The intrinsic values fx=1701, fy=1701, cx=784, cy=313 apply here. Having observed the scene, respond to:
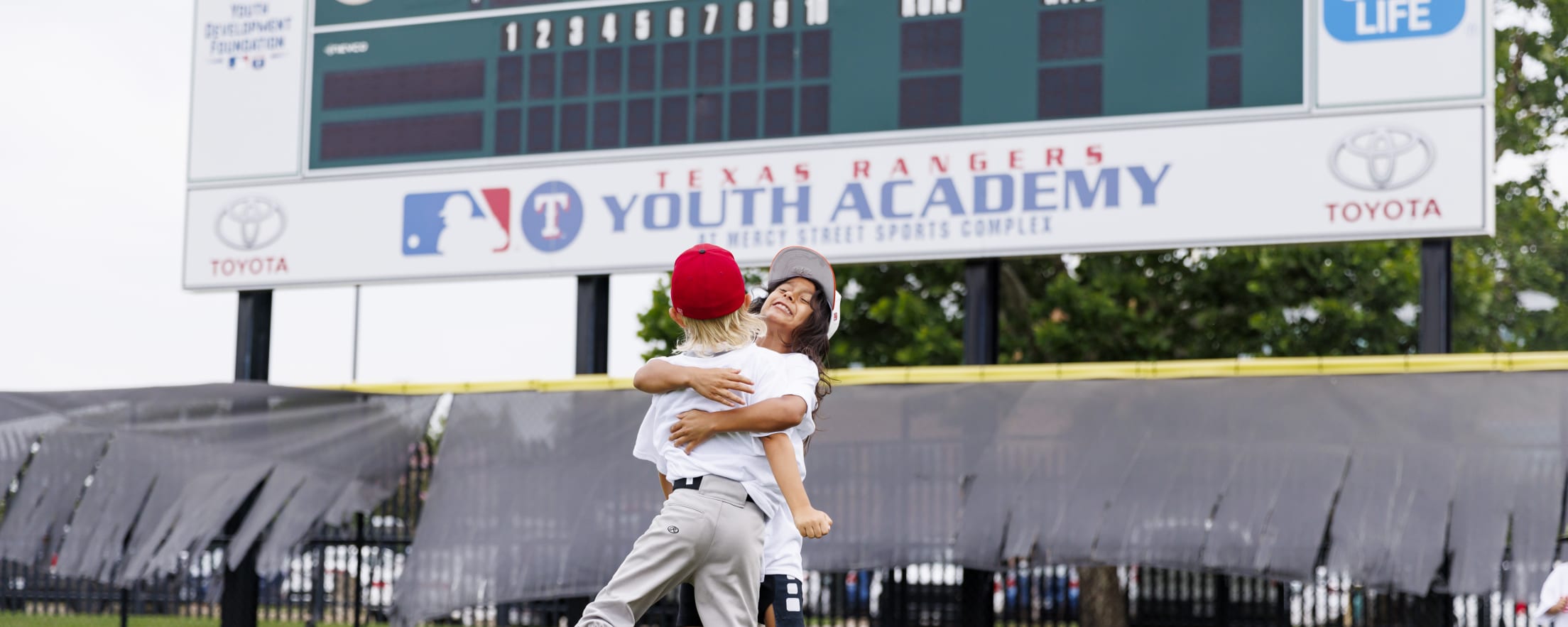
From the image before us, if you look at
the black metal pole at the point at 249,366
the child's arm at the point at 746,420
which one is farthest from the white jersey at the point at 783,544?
the black metal pole at the point at 249,366

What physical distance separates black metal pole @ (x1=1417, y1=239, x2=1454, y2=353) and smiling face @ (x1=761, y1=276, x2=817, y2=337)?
6.74m

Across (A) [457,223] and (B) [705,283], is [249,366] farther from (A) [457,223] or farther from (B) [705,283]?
(B) [705,283]

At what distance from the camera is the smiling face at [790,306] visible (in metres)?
4.87

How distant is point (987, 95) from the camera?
11.3 metres

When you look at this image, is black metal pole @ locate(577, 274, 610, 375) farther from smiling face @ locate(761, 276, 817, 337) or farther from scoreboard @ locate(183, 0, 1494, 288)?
smiling face @ locate(761, 276, 817, 337)

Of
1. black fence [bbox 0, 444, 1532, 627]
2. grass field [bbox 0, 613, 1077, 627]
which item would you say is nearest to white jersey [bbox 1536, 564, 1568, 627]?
black fence [bbox 0, 444, 1532, 627]

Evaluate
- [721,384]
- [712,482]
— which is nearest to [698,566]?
[712,482]

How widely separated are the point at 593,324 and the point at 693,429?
8129 millimetres

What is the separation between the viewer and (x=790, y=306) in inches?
192

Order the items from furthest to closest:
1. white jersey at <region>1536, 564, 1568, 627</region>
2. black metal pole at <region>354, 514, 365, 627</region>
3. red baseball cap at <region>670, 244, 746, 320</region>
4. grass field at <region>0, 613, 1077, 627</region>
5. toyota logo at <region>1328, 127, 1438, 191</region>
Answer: grass field at <region>0, 613, 1077, 627</region>
black metal pole at <region>354, 514, 365, 627</region>
toyota logo at <region>1328, 127, 1438, 191</region>
white jersey at <region>1536, 564, 1568, 627</region>
red baseball cap at <region>670, 244, 746, 320</region>

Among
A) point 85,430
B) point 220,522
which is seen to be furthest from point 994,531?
point 85,430

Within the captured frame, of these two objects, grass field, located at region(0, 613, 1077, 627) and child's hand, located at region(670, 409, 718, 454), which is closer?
child's hand, located at region(670, 409, 718, 454)

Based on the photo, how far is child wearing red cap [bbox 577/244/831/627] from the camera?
4.22m

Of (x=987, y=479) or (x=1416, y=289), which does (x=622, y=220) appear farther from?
(x=1416, y=289)
